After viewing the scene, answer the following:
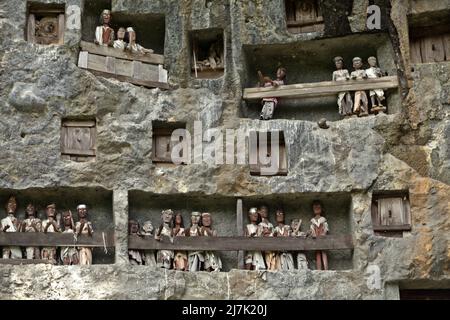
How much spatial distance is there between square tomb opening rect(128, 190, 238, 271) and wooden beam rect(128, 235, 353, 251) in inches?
19.5

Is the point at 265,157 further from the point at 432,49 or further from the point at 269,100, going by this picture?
the point at 432,49

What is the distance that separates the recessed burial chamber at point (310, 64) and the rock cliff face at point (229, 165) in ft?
0.58

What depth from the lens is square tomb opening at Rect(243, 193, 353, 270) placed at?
1862cm

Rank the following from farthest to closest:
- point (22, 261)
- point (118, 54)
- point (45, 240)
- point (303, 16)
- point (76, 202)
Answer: point (303, 16) → point (118, 54) → point (76, 202) → point (45, 240) → point (22, 261)

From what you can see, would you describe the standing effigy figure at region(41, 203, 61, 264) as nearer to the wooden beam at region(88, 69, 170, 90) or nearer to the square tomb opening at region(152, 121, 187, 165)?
the square tomb opening at region(152, 121, 187, 165)

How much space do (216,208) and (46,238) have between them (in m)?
3.34

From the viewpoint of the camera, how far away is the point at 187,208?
19047 millimetres

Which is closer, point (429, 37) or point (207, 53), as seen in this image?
point (429, 37)

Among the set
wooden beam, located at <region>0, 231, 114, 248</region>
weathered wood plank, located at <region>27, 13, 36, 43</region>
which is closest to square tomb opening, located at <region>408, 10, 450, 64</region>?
wooden beam, located at <region>0, 231, 114, 248</region>

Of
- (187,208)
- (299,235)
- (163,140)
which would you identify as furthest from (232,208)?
(163,140)

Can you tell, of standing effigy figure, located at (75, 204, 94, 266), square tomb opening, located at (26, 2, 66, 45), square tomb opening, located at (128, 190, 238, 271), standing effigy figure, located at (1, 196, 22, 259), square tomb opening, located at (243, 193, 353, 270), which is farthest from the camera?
square tomb opening, located at (26, 2, 66, 45)

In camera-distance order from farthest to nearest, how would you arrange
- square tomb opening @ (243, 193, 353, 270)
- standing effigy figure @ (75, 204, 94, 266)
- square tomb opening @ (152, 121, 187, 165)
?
square tomb opening @ (152, 121, 187, 165) → square tomb opening @ (243, 193, 353, 270) → standing effigy figure @ (75, 204, 94, 266)

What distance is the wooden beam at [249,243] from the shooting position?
1822 centimetres

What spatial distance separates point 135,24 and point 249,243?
540cm
